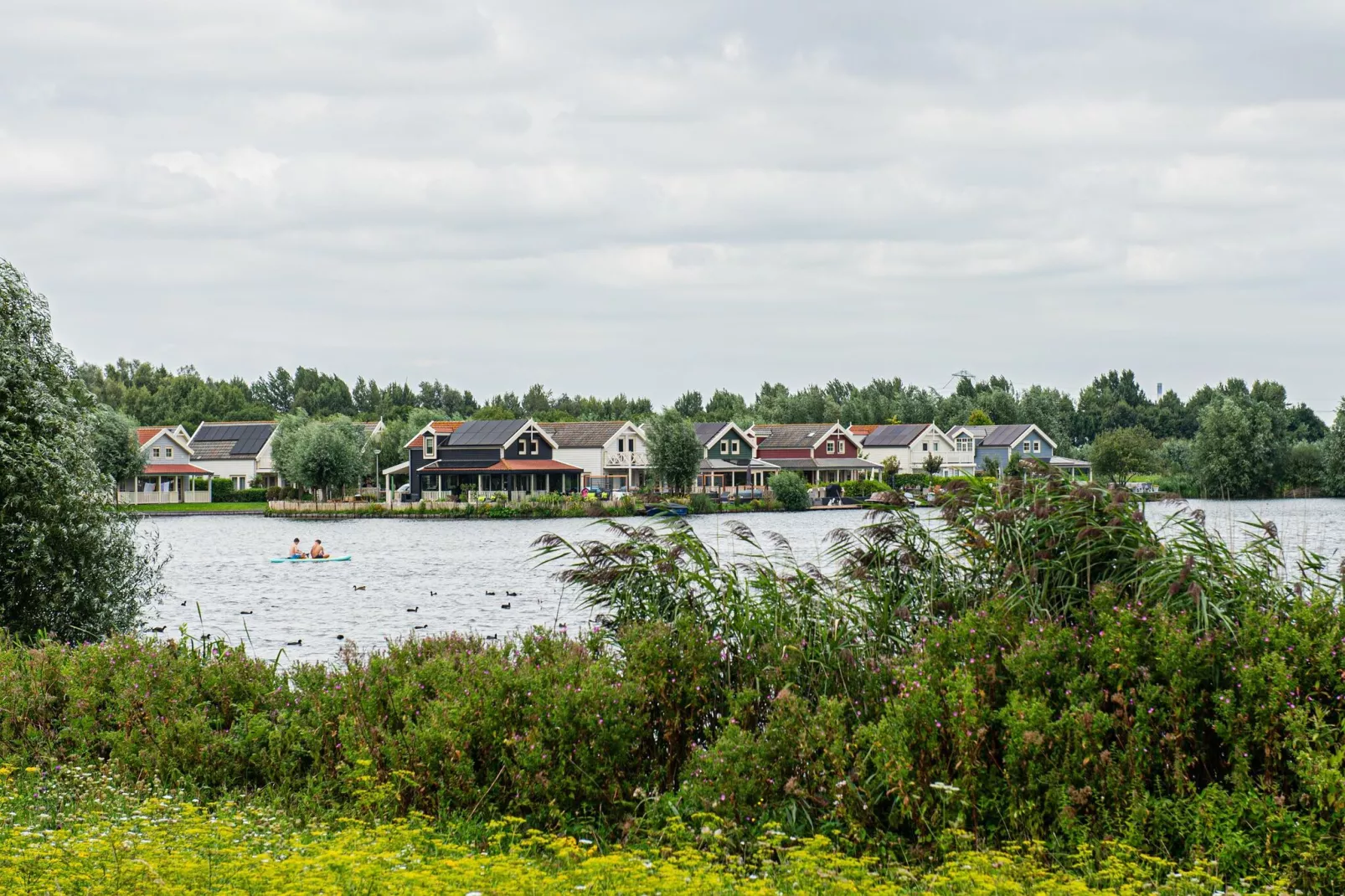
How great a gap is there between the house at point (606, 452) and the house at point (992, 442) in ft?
105

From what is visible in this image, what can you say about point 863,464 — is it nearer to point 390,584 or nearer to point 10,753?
point 390,584

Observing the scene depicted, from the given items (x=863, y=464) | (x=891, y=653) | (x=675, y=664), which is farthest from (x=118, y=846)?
(x=863, y=464)

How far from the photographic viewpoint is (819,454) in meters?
108

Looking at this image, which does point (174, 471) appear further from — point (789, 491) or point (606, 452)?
point (789, 491)

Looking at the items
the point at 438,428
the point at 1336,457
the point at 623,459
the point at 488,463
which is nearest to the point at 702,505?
the point at 623,459

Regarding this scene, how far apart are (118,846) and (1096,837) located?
A: 5108mm

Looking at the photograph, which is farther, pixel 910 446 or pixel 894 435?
pixel 894 435

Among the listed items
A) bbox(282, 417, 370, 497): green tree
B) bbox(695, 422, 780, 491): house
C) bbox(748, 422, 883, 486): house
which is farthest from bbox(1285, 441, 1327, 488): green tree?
bbox(282, 417, 370, 497): green tree

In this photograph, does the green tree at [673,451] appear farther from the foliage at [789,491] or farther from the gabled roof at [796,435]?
the gabled roof at [796,435]

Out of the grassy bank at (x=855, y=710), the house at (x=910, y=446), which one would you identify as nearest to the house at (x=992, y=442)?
the house at (x=910, y=446)

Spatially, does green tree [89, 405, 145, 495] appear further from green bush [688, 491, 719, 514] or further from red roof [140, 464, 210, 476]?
green bush [688, 491, 719, 514]

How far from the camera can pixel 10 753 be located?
9648 mm

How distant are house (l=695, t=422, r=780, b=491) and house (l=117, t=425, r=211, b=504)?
39840 millimetres

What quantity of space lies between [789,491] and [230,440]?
5407 cm
